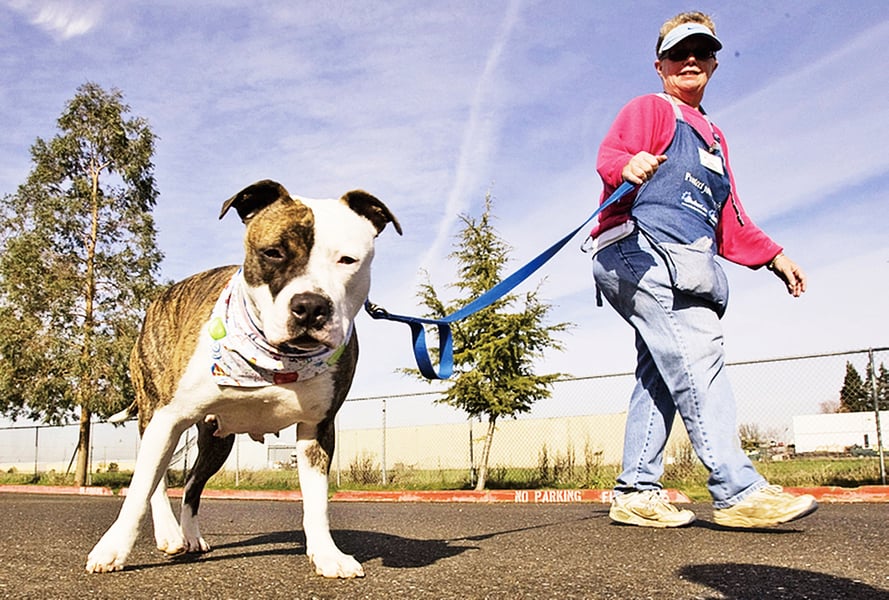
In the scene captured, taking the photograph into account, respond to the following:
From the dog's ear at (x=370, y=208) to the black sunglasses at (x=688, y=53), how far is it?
2100mm

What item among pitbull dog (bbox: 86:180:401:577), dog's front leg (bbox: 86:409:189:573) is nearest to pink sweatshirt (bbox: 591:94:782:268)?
pitbull dog (bbox: 86:180:401:577)

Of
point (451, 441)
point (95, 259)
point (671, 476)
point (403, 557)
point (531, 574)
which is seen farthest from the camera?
point (95, 259)

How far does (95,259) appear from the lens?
23.0 metres

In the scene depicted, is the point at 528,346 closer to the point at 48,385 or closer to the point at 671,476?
the point at 671,476

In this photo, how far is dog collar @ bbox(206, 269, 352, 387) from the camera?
308cm

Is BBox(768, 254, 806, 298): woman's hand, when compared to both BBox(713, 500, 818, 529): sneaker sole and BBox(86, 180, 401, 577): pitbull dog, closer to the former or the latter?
BBox(713, 500, 818, 529): sneaker sole

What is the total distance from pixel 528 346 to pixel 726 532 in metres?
10.3

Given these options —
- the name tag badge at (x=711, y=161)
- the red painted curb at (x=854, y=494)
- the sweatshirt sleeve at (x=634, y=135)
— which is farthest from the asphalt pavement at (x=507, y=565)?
the red painted curb at (x=854, y=494)

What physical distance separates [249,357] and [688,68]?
2938mm

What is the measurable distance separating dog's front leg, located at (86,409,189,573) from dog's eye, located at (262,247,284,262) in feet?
2.46

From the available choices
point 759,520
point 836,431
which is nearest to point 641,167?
point 759,520

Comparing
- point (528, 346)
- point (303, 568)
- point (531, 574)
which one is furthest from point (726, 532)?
point (528, 346)

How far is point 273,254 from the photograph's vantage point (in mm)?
2977

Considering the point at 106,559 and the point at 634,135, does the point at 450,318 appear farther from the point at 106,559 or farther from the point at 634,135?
the point at 106,559
